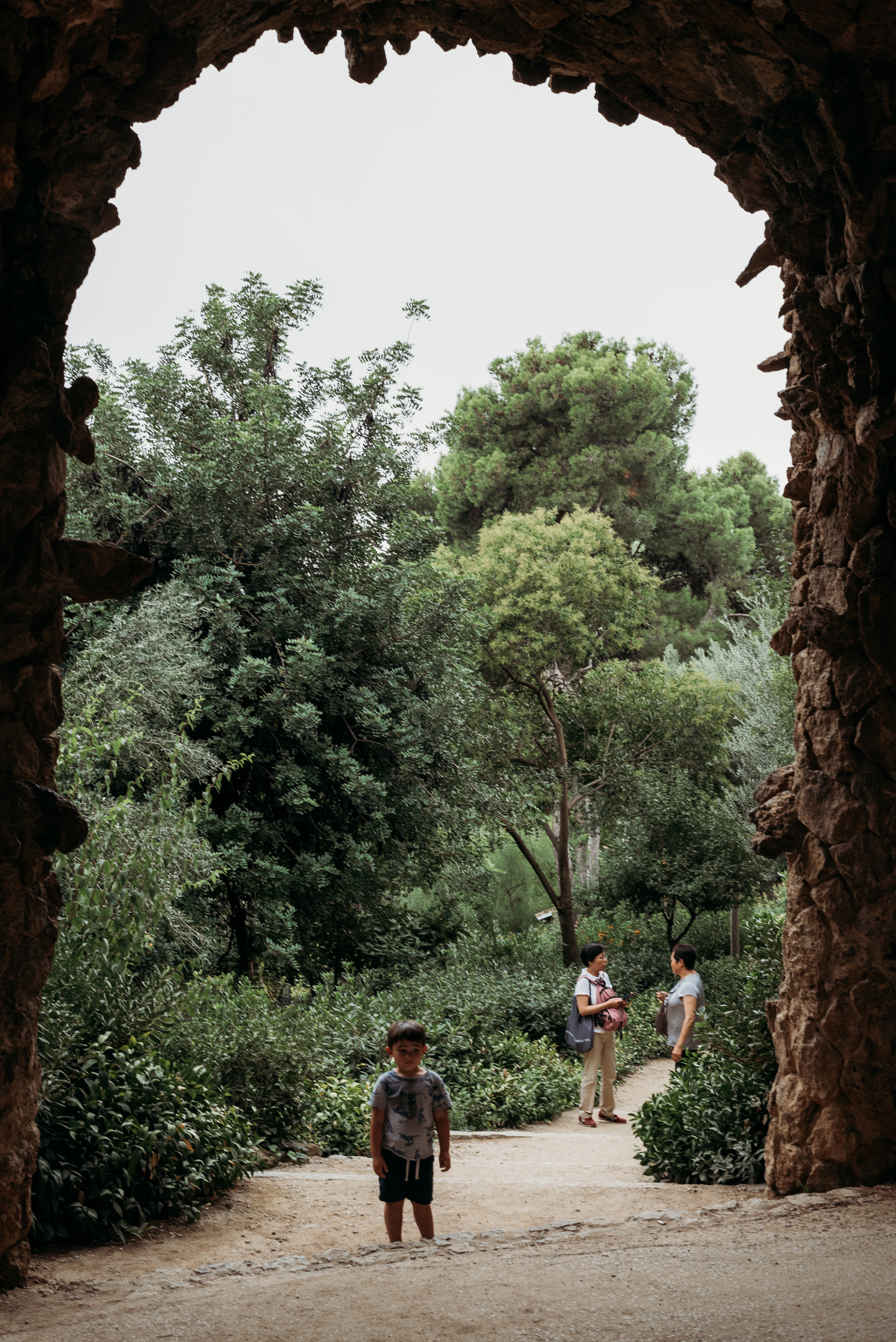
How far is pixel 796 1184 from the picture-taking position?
4.32 m

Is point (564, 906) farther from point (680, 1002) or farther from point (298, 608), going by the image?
point (680, 1002)

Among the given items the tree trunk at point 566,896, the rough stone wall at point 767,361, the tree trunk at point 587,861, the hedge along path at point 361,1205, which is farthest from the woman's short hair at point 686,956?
the tree trunk at point 587,861

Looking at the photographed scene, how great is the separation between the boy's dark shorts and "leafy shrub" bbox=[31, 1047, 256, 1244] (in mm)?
951

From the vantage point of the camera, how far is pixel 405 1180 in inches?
165

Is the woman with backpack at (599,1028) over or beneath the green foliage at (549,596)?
beneath

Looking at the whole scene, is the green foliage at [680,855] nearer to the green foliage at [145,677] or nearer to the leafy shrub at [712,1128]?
the green foliage at [145,677]

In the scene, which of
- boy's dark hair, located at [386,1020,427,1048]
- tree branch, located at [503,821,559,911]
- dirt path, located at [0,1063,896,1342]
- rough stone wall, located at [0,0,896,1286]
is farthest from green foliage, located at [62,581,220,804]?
tree branch, located at [503,821,559,911]

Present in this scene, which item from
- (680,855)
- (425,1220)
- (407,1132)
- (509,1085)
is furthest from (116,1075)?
(680,855)

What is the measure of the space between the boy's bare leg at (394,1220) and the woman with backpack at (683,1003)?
3.16 meters

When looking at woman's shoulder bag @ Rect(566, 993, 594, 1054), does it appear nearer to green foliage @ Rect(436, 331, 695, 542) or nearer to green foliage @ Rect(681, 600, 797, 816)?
green foliage @ Rect(681, 600, 797, 816)

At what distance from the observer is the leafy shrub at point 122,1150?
4023 mm

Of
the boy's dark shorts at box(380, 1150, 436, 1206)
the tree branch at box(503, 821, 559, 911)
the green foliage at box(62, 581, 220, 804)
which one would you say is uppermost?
the green foliage at box(62, 581, 220, 804)

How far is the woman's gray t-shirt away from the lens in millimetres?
7125

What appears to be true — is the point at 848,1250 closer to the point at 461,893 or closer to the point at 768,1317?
the point at 768,1317
